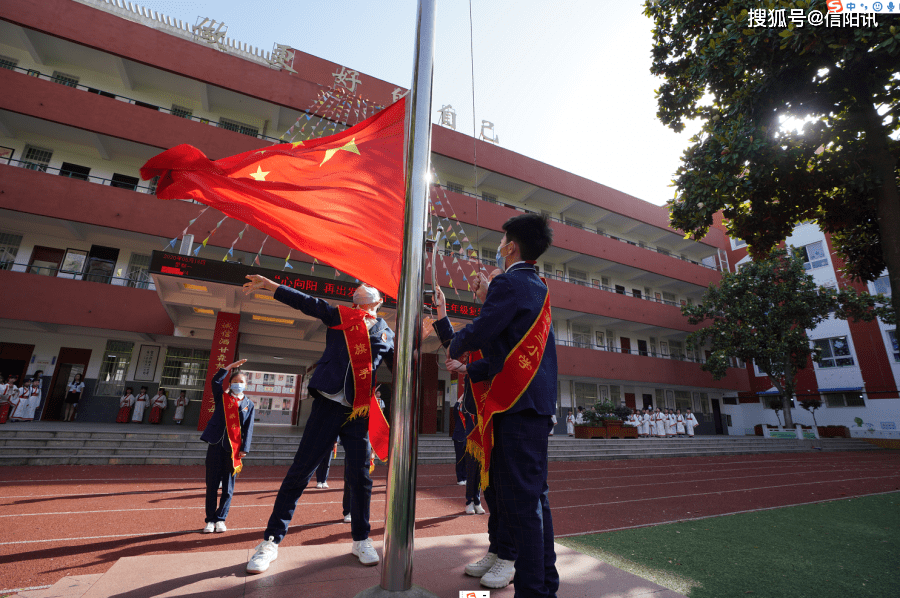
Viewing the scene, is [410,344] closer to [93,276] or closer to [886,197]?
[886,197]

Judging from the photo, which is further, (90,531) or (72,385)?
(72,385)

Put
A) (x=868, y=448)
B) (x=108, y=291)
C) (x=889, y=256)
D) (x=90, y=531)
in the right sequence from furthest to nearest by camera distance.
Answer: (x=868, y=448), (x=108, y=291), (x=889, y=256), (x=90, y=531)

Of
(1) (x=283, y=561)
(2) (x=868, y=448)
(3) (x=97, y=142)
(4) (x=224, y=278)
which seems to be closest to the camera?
(1) (x=283, y=561)

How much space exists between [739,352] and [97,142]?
28540mm

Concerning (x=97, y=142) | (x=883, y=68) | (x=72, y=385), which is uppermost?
(x=97, y=142)

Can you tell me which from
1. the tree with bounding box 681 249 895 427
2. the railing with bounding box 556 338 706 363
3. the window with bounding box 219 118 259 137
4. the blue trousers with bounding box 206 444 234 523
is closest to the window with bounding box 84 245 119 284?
the window with bounding box 219 118 259 137

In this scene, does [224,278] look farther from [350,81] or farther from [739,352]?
[739,352]

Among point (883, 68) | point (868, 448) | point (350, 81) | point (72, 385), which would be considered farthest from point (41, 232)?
point (868, 448)

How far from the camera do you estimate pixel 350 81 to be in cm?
1844

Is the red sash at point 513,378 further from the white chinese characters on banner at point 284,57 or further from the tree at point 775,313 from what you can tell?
the tree at point 775,313

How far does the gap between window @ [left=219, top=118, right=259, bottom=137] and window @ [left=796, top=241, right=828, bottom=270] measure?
29455mm

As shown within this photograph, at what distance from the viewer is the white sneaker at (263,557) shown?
2607 mm

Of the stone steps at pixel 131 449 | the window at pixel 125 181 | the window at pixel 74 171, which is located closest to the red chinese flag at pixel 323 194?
the stone steps at pixel 131 449

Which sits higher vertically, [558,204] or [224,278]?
[558,204]
